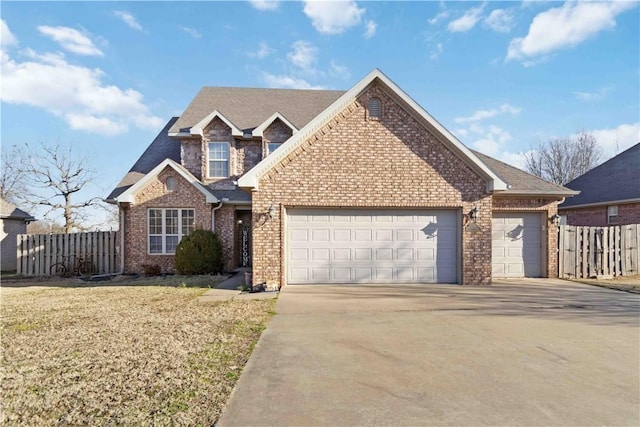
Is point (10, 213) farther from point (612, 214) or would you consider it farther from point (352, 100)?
point (612, 214)

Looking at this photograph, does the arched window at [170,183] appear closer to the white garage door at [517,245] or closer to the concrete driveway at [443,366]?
the concrete driveway at [443,366]

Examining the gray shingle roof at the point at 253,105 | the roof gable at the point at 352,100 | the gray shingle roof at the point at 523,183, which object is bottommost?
the gray shingle roof at the point at 523,183

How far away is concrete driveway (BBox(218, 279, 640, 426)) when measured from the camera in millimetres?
3230

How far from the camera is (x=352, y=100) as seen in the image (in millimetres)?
9984

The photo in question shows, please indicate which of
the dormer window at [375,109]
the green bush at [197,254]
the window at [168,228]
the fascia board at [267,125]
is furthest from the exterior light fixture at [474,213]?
the window at [168,228]

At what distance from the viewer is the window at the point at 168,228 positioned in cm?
1375

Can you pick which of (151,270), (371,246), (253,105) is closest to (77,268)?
(151,270)

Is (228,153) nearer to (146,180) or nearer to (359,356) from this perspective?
(146,180)

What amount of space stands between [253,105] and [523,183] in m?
13.0

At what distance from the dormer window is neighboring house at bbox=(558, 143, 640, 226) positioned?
48.3ft

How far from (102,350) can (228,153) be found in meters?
11.5

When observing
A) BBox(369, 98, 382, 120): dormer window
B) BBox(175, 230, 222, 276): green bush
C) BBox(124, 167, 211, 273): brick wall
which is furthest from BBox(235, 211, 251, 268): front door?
BBox(369, 98, 382, 120): dormer window

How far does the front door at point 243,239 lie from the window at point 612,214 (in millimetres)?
18456

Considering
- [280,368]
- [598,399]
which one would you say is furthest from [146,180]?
[598,399]
